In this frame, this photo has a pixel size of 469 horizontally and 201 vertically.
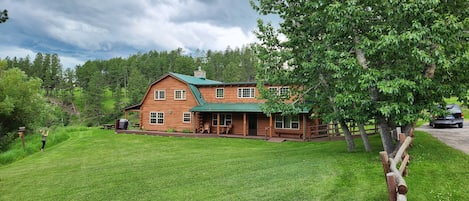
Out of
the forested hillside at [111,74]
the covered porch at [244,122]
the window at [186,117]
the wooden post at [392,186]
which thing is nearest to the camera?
the wooden post at [392,186]

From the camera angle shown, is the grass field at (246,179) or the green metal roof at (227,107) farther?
the green metal roof at (227,107)

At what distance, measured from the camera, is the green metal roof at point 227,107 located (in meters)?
21.2

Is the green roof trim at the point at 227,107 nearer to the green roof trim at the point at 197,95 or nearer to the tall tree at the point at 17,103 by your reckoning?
the green roof trim at the point at 197,95

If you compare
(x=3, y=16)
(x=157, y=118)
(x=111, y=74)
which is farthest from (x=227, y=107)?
(x=111, y=74)

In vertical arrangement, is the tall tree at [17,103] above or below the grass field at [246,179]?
above

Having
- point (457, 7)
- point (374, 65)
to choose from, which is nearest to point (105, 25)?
point (374, 65)

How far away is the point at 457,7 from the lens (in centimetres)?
916

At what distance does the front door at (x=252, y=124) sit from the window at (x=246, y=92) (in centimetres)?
165

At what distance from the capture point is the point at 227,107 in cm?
2259

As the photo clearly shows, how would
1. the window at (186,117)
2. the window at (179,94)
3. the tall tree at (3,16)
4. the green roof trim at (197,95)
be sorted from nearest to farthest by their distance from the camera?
1. the tall tree at (3,16)
2. the green roof trim at (197,95)
3. the window at (186,117)
4. the window at (179,94)

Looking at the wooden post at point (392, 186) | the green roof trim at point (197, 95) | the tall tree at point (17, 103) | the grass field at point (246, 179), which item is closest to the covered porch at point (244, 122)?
the green roof trim at point (197, 95)

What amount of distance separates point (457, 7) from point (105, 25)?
31.8m

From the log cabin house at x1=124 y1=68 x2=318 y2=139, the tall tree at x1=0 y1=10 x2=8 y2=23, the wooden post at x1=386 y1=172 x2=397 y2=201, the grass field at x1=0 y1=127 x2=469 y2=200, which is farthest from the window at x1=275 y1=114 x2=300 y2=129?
the tall tree at x1=0 y1=10 x2=8 y2=23

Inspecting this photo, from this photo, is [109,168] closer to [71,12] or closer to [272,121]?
[272,121]
